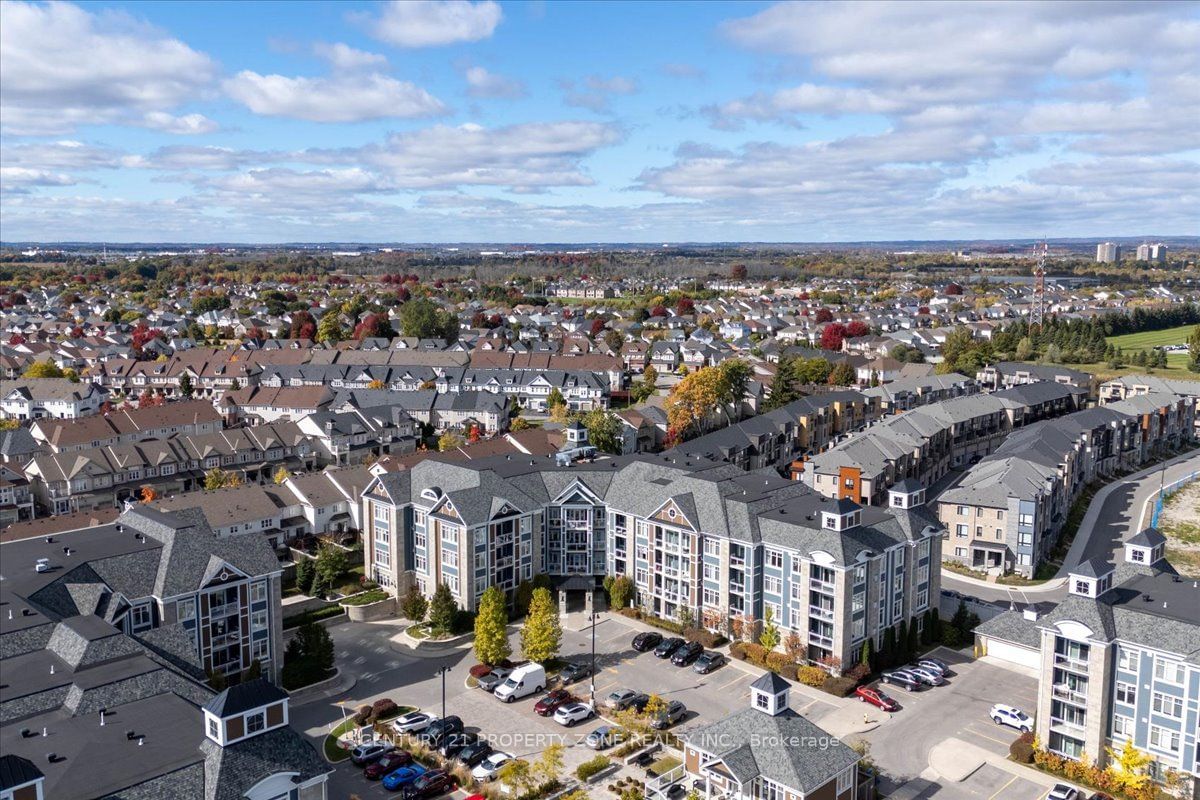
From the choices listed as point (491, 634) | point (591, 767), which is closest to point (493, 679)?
point (491, 634)

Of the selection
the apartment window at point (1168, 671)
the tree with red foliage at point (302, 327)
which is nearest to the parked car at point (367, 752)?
the apartment window at point (1168, 671)

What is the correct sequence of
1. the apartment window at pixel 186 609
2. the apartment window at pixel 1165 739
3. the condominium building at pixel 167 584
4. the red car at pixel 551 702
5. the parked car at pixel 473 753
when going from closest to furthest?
the apartment window at pixel 1165 739 < the parked car at pixel 473 753 < the condominium building at pixel 167 584 < the apartment window at pixel 186 609 < the red car at pixel 551 702

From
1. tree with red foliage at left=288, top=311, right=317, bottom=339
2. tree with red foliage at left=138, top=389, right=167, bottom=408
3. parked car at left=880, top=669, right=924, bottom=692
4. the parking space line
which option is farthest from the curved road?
tree with red foliage at left=288, top=311, right=317, bottom=339

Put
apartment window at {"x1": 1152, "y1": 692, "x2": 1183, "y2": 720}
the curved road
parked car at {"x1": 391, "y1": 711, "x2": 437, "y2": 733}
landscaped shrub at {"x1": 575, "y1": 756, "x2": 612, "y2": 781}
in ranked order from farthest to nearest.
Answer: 1. the curved road
2. parked car at {"x1": 391, "y1": 711, "x2": 437, "y2": 733}
3. landscaped shrub at {"x1": 575, "y1": 756, "x2": 612, "y2": 781}
4. apartment window at {"x1": 1152, "y1": 692, "x2": 1183, "y2": 720}

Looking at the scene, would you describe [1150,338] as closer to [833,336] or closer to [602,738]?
[833,336]

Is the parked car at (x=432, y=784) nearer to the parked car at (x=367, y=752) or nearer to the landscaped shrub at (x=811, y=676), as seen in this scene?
the parked car at (x=367, y=752)

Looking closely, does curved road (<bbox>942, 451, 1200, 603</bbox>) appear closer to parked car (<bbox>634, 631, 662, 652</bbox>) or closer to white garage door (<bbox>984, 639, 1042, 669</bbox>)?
white garage door (<bbox>984, 639, 1042, 669</bbox>)

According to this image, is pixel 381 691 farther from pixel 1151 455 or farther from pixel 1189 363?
pixel 1189 363
